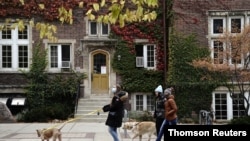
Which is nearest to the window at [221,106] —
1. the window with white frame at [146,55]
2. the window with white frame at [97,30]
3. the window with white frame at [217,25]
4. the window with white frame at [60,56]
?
the window with white frame at [217,25]

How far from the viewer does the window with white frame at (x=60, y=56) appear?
81.1 ft

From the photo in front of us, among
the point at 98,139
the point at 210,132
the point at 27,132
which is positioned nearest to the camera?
the point at 210,132

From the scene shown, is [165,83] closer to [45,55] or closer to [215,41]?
[215,41]

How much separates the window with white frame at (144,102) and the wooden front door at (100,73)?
189 centimetres

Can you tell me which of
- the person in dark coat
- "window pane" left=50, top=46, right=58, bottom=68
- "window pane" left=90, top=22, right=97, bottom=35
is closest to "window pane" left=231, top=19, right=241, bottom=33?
"window pane" left=90, top=22, right=97, bottom=35

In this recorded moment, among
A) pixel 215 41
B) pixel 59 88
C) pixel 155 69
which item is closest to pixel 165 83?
pixel 155 69

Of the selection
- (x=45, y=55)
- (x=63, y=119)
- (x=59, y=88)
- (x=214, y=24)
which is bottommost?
(x=63, y=119)

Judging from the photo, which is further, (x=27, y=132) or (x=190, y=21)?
(x=190, y=21)

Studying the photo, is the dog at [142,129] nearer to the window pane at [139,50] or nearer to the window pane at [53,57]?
the window pane at [139,50]

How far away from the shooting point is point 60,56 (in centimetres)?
2486

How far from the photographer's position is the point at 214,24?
950 inches

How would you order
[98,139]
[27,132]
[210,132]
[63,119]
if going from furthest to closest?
[63,119] → [27,132] → [98,139] → [210,132]

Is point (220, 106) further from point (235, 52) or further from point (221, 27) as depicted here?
point (221, 27)

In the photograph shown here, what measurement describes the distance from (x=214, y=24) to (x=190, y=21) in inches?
62.0
